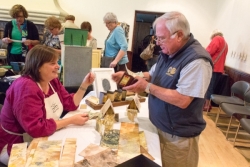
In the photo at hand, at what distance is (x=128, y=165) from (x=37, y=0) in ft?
17.7

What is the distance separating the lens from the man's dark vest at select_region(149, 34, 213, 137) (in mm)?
1165

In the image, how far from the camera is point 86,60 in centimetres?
245

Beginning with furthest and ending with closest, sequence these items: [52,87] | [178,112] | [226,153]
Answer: [226,153]
[52,87]
[178,112]

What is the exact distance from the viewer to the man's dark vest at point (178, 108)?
3.82 ft

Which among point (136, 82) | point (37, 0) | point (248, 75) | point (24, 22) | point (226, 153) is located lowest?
point (226, 153)

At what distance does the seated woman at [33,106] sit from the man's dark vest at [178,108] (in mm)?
471

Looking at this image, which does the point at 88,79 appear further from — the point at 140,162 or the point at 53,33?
the point at 53,33

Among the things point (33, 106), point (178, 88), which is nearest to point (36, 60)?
point (33, 106)

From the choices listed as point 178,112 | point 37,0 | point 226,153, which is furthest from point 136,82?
point 37,0

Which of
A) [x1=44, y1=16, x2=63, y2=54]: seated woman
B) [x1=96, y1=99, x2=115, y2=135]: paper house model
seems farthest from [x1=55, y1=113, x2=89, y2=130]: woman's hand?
[x1=44, y1=16, x2=63, y2=54]: seated woman

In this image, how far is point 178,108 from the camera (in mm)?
1184

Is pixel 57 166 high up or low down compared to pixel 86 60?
down

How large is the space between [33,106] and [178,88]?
763 millimetres

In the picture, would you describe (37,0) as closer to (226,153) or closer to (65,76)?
(65,76)
